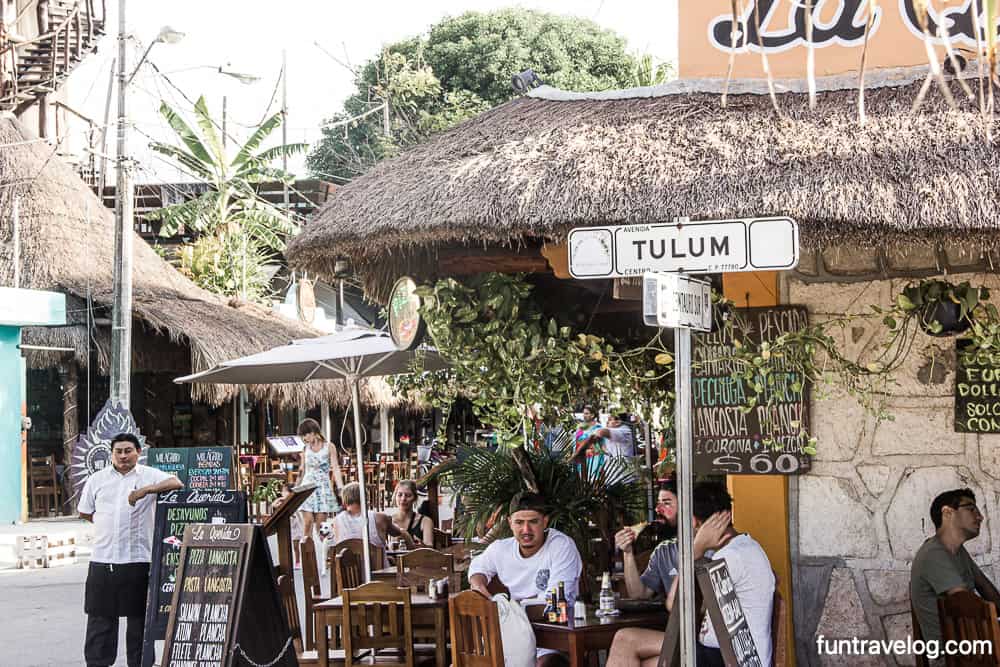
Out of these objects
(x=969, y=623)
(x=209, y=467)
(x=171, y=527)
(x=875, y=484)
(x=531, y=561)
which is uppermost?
(x=875, y=484)

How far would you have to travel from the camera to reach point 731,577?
6180 millimetres

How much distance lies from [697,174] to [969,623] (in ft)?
→ 8.39

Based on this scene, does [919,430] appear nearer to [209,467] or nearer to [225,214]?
[209,467]

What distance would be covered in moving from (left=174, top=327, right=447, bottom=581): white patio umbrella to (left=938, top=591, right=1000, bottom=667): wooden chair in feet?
17.8

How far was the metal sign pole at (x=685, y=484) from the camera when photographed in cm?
457

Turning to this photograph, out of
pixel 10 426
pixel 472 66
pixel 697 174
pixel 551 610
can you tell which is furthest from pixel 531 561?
pixel 472 66

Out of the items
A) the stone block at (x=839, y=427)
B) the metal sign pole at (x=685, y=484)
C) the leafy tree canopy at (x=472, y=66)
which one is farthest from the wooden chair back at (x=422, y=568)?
the leafy tree canopy at (x=472, y=66)

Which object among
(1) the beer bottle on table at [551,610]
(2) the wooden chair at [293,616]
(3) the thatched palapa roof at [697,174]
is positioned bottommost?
(2) the wooden chair at [293,616]

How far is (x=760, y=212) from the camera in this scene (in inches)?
248

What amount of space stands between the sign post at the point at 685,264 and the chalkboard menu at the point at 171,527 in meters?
4.26

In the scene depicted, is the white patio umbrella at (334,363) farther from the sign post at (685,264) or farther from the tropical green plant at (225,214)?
the tropical green plant at (225,214)

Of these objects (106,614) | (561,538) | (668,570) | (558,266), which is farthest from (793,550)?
(106,614)

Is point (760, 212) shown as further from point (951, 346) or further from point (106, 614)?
point (106, 614)

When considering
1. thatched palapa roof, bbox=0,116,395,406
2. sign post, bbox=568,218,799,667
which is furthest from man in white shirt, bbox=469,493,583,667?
thatched palapa roof, bbox=0,116,395,406
